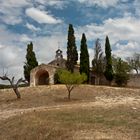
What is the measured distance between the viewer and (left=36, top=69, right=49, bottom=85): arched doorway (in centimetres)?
6325

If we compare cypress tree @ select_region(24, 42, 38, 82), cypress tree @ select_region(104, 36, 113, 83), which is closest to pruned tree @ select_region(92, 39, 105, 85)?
cypress tree @ select_region(104, 36, 113, 83)

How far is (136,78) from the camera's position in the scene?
68.4 metres

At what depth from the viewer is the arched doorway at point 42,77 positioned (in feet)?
208

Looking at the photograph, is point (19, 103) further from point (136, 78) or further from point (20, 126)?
point (136, 78)

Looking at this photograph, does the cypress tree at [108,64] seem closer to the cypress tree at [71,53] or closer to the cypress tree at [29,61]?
the cypress tree at [71,53]

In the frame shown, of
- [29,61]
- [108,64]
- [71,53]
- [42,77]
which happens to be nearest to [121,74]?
[108,64]

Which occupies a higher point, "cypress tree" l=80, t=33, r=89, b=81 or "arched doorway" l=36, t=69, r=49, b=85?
"cypress tree" l=80, t=33, r=89, b=81

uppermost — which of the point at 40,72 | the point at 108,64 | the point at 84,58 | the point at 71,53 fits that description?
the point at 71,53

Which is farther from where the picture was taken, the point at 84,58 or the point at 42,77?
Answer: the point at 42,77

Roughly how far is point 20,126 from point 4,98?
24805 millimetres

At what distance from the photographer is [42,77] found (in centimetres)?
6600

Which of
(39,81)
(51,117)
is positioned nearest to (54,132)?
(51,117)

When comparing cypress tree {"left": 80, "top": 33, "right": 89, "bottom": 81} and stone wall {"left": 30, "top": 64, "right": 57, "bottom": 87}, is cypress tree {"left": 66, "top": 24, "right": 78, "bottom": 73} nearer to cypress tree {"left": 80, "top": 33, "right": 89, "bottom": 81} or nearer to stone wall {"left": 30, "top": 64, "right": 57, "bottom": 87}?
cypress tree {"left": 80, "top": 33, "right": 89, "bottom": 81}

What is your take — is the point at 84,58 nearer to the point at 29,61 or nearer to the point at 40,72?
the point at 40,72
